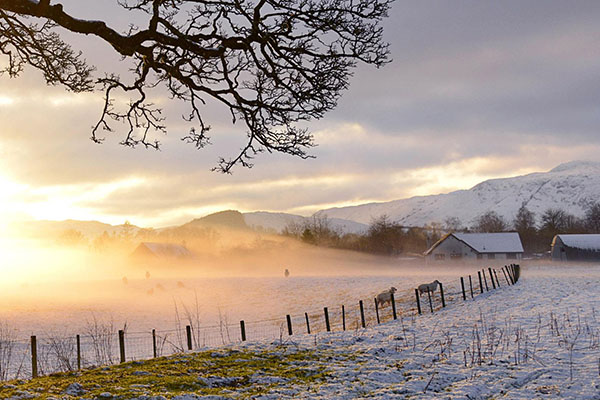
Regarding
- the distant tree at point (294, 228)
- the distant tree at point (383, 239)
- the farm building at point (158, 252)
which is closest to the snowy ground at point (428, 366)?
the distant tree at point (383, 239)

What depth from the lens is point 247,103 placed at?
994 cm

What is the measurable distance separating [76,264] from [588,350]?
487ft

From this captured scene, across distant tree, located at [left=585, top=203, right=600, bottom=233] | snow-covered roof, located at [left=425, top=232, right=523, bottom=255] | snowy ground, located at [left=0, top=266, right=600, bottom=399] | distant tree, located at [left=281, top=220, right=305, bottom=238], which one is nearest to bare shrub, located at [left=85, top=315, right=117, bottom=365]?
snowy ground, located at [left=0, top=266, right=600, bottom=399]

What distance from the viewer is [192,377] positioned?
9141 millimetres

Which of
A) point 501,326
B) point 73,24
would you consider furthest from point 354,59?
point 501,326

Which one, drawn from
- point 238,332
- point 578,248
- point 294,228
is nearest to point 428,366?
point 238,332

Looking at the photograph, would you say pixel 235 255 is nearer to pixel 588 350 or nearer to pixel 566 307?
pixel 566 307

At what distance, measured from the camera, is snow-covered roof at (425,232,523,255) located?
301ft

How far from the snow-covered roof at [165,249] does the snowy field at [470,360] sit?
323 ft

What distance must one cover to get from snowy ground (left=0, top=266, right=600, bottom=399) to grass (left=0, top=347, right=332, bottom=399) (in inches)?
1.5

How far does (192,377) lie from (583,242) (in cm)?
9018

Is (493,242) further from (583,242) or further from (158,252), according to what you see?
(158,252)

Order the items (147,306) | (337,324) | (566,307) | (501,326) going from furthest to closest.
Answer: (147,306)
(337,324)
(566,307)
(501,326)

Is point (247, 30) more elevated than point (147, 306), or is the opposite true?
point (247, 30)
